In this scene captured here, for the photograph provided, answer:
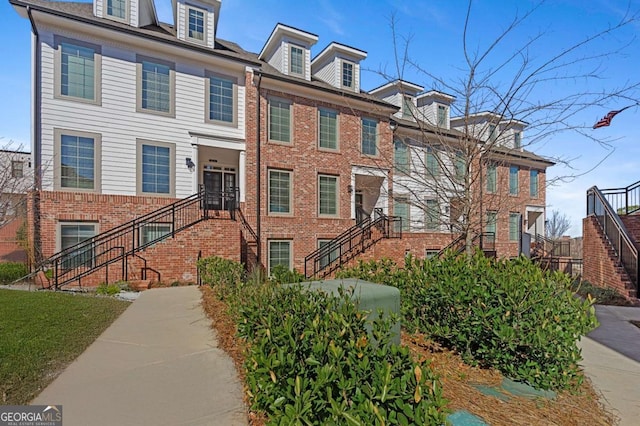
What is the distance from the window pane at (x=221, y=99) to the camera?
490 inches

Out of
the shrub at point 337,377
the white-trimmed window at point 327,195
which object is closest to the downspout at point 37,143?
the white-trimmed window at point 327,195

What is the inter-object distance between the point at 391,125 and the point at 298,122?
5147mm

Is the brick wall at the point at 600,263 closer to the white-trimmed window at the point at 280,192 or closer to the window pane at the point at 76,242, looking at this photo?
the white-trimmed window at the point at 280,192

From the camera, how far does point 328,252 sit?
1352 centimetres

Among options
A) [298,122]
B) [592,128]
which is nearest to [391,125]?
[298,122]

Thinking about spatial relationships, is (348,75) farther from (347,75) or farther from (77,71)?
(77,71)

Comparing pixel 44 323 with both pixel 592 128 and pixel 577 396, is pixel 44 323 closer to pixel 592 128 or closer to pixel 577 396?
pixel 577 396

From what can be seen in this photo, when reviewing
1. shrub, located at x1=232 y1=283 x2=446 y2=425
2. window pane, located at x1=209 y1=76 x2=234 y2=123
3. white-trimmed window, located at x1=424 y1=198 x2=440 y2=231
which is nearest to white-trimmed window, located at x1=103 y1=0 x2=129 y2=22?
window pane, located at x1=209 y1=76 x2=234 y2=123

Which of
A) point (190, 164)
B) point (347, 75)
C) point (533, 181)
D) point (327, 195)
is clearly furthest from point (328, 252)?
point (533, 181)

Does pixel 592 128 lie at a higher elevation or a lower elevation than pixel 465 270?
higher

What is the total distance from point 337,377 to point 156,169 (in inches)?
462

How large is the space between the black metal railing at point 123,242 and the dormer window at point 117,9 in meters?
6.74

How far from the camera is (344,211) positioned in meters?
14.8

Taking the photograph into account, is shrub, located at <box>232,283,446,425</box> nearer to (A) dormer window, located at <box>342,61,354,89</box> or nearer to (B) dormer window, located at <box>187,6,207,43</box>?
(B) dormer window, located at <box>187,6,207,43</box>
